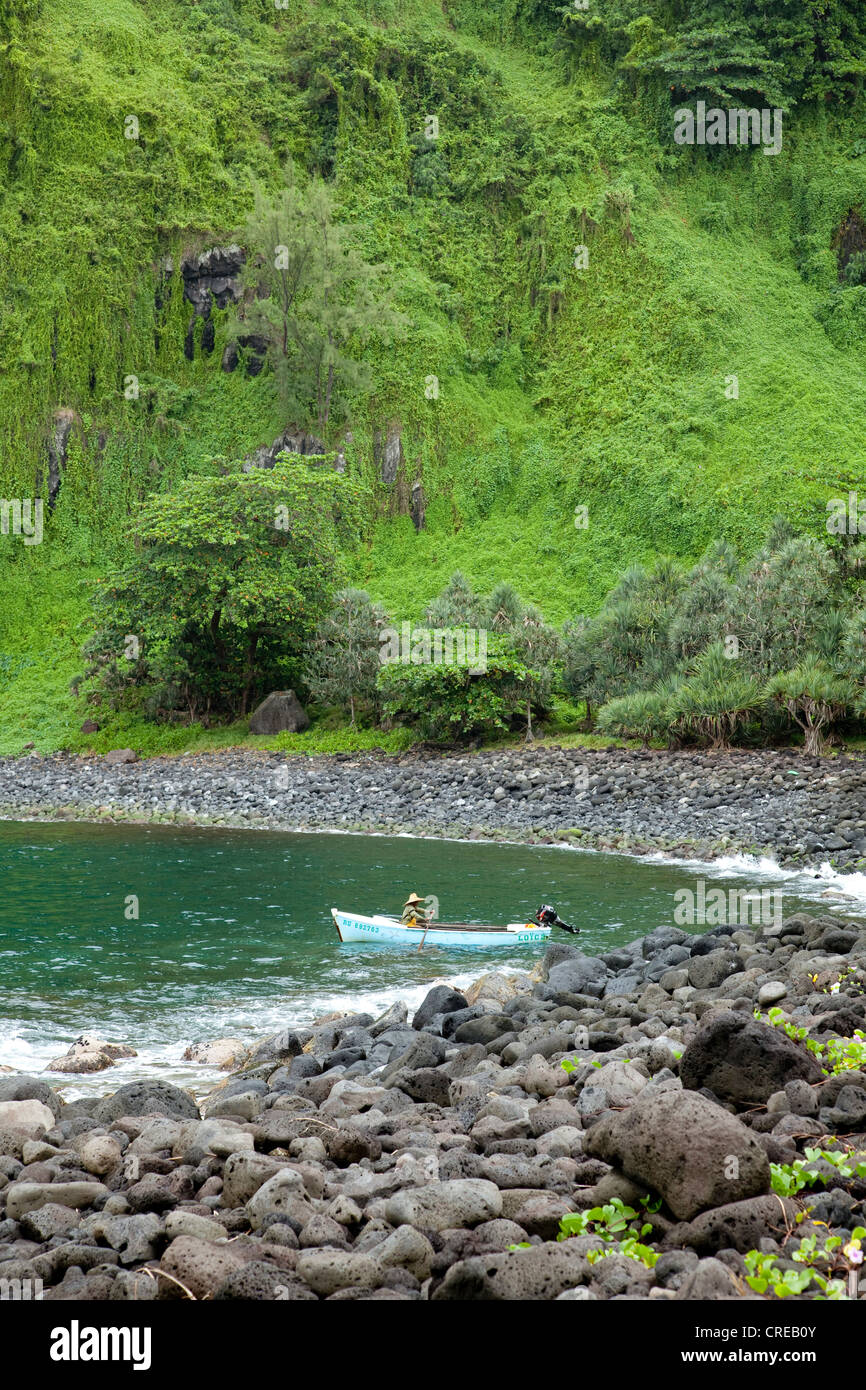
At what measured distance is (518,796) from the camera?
31.0 metres

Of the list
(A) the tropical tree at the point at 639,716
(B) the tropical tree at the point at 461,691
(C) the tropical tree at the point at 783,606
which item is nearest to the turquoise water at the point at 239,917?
(A) the tropical tree at the point at 639,716

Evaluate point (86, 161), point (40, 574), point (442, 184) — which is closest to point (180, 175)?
point (86, 161)

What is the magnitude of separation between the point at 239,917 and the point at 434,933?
4.37 metres

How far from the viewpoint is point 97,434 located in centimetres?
6462

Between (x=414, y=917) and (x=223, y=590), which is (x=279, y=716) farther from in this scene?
(x=414, y=917)

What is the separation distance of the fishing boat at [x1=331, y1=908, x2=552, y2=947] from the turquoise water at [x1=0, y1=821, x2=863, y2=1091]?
0.62ft

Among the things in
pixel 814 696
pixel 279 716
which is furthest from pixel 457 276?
pixel 814 696

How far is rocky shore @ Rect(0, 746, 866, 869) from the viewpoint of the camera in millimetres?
→ 25125

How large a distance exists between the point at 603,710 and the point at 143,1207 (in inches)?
1200

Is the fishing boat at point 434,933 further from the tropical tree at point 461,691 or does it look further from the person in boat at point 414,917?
the tropical tree at point 461,691

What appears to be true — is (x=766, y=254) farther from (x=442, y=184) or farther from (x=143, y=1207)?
(x=143, y=1207)

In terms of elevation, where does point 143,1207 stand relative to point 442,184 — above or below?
below

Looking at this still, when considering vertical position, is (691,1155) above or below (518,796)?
above

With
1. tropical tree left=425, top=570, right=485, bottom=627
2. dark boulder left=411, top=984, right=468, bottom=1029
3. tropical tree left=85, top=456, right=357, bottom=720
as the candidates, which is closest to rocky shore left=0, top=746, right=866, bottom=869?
tropical tree left=425, top=570, right=485, bottom=627
